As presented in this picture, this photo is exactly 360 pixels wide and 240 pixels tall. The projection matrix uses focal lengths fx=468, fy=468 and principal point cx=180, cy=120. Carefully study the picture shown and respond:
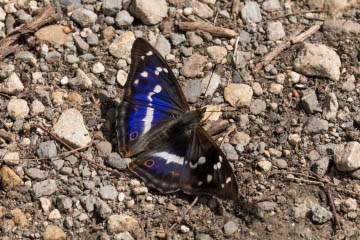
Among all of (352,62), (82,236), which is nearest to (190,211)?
(82,236)

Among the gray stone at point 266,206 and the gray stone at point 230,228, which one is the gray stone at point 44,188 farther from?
the gray stone at point 266,206

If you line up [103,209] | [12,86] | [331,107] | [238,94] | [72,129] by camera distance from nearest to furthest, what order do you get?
[103,209] < [72,129] < [12,86] < [331,107] < [238,94]

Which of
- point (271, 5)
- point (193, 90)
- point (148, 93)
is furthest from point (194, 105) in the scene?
point (271, 5)

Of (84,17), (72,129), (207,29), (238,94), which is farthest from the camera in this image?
(207,29)

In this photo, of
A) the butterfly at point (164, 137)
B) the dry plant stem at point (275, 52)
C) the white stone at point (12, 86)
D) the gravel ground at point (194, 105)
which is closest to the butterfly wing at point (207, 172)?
the butterfly at point (164, 137)

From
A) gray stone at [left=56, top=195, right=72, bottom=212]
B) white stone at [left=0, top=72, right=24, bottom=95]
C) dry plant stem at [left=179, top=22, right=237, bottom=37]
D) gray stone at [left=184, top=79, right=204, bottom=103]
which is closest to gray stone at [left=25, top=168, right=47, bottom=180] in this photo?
gray stone at [left=56, top=195, right=72, bottom=212]

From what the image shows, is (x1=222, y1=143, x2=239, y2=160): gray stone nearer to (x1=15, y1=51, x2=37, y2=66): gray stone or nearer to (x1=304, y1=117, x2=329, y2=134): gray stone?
(x1=304, y1=117, x2=329, y2=134): gray stone

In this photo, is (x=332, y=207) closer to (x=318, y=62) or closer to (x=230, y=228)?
(x=230, y=228)
